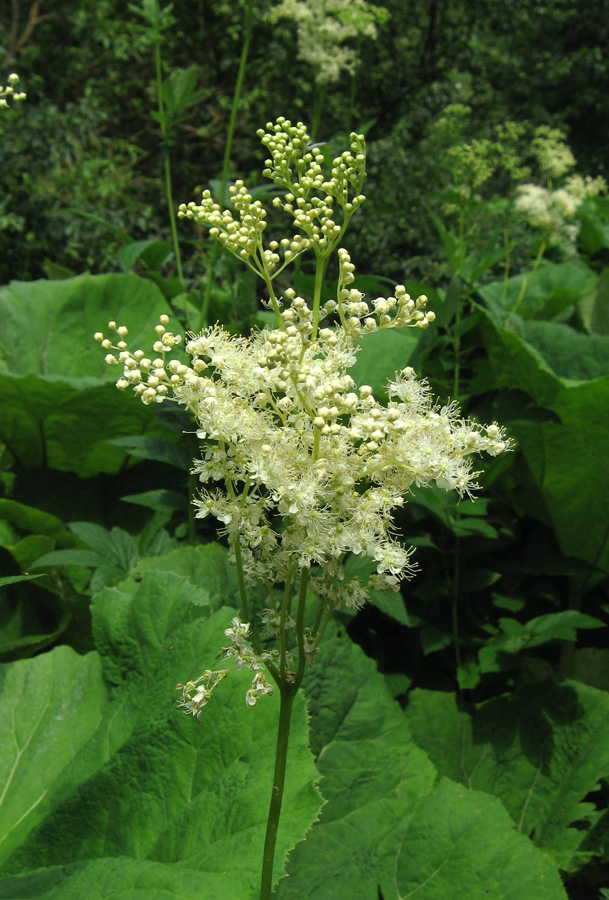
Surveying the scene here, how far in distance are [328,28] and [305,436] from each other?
2897mm

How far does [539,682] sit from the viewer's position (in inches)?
81.7

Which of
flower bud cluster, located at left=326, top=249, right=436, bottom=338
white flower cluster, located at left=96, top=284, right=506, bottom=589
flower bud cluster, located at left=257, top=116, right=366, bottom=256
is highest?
flower bud cluster, located at left=257, top=116, right=366, bottom=256

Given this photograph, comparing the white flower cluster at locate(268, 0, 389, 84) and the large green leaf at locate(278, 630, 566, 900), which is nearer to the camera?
the large green leaf at locate(278, 630, 566, 900)

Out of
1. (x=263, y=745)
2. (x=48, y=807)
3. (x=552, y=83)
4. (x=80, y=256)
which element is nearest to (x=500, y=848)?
(x=263, y=745)

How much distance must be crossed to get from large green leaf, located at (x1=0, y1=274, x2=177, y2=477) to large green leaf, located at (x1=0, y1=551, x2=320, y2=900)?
102 centimetres

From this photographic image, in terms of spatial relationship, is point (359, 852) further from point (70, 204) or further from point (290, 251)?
point (70, 204)

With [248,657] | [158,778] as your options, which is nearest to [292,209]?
[248,657]

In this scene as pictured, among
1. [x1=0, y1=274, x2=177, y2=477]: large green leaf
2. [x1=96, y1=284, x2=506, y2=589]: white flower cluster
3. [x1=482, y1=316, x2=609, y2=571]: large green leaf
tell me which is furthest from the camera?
[x1=0, y1=274, x2=177, y2=477]: large green leaf

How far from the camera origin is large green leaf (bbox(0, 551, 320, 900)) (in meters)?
1.16

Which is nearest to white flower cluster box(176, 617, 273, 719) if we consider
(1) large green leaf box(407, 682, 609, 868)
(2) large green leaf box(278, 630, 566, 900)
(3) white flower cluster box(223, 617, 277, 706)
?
(3) white flower cluster box(223, 617, 277, 706)

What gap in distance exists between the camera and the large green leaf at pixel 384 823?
147 cm

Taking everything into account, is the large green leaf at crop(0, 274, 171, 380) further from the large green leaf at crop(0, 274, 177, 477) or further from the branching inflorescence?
the branching inflorescence

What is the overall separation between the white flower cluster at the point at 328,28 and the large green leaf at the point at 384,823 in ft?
8.00

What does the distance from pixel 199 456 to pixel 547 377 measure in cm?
106
